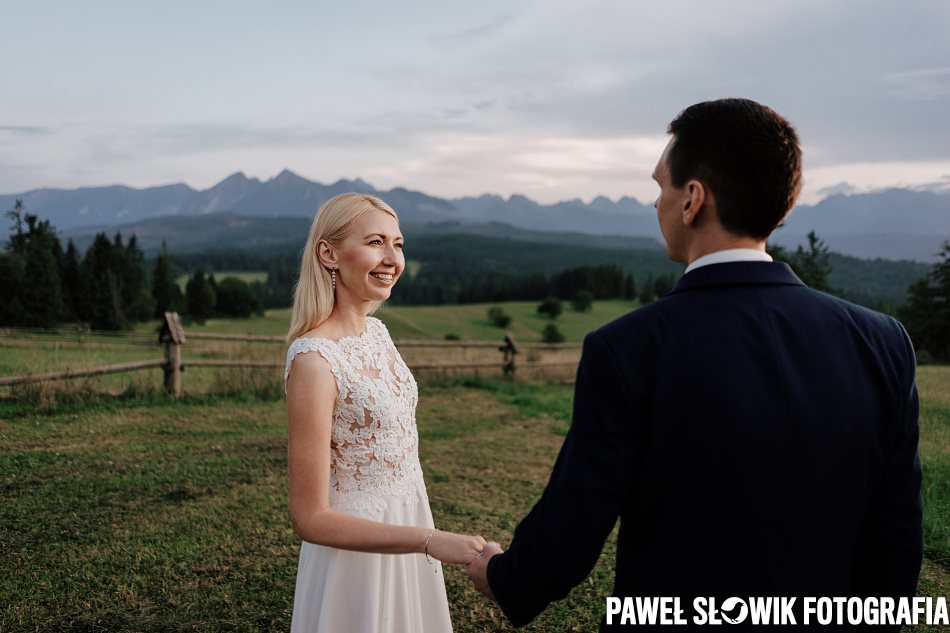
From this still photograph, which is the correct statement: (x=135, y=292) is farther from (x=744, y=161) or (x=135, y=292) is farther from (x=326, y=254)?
(x=744, y=161)

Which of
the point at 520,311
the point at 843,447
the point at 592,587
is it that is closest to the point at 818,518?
the point at 843,447

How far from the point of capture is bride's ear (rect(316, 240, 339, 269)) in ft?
8.35

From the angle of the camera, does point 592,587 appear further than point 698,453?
Yes

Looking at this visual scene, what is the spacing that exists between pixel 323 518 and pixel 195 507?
4.74 metres

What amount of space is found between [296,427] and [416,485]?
0.69 meters

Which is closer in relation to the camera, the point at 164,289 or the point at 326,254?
the point at 326,254

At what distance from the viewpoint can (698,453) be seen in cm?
152

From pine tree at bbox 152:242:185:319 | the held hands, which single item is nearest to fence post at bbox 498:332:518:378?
the held hands

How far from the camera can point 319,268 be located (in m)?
2.54

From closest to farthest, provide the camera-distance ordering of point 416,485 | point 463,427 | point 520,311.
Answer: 1. point 416,485
2. point 463,427
3. point 520,311

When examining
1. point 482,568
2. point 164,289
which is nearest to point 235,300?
point 164,289

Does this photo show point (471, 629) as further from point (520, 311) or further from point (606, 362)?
point (520, 311)

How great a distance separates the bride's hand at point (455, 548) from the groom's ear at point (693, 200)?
3.84 feet

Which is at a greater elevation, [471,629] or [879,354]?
[879,354]
